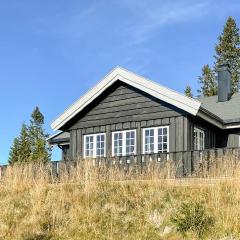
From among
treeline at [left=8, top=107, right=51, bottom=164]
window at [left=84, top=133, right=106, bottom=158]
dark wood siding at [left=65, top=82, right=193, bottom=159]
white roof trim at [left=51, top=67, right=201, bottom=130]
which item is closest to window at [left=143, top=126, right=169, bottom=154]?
dark wood siding at [left=65, top=82, right=193, bottom=159]

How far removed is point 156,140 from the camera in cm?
2130

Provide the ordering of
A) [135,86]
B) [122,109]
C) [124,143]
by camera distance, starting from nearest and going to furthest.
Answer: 1. [135,86]
2. [124,143]
3. [122,109]

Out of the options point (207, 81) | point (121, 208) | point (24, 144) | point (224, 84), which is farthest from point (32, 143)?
point (121, 208)

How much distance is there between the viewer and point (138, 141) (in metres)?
21.7

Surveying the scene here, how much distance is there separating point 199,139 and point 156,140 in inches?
78.1

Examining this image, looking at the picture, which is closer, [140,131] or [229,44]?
[140,131]

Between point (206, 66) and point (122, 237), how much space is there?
133 ft

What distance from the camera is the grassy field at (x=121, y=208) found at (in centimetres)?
1123

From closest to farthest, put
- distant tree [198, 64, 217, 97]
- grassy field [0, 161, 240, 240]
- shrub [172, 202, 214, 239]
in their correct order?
shrub [172, 202, 214, 239]
grassy field [0, 161, 240, 240]
distant tree [198, 64, 217, 97]

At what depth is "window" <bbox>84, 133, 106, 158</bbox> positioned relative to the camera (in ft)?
75.0

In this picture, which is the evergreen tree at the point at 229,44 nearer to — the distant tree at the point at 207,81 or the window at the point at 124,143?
the distant tree at the point at 207,81

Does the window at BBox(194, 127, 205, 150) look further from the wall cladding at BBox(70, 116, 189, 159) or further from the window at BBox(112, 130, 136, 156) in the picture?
the window at BBox(112, 130, 136, 156)

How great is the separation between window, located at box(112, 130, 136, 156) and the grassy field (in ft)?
20.5

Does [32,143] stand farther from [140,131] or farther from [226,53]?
[140,131]
